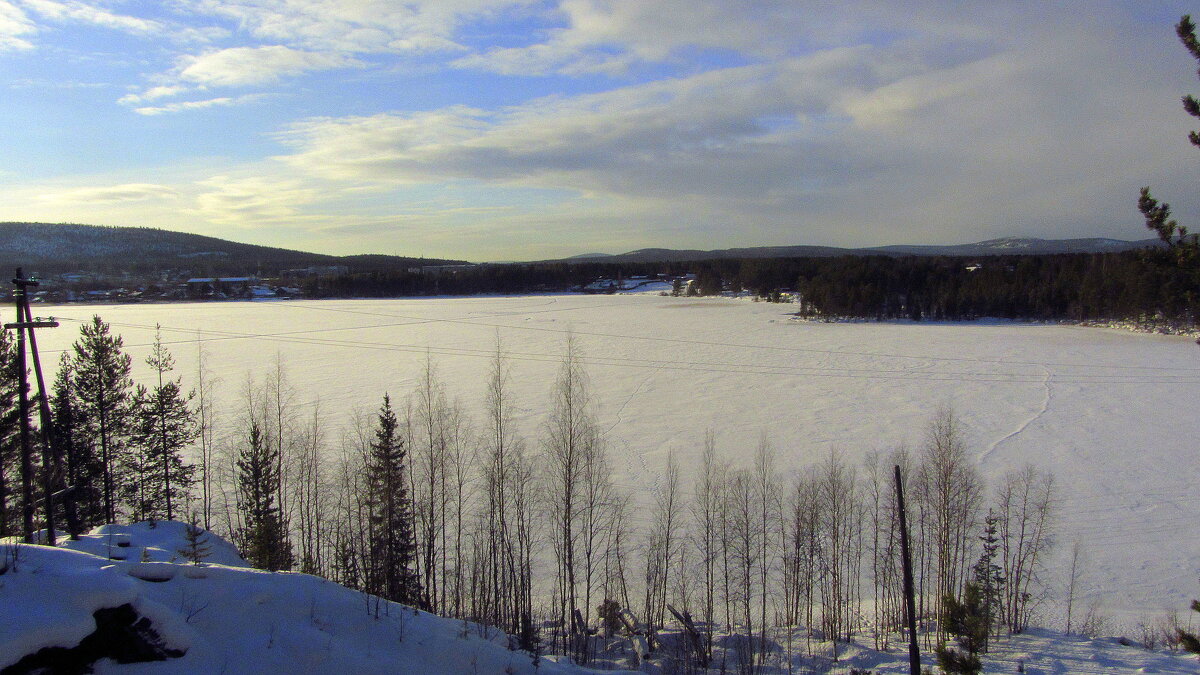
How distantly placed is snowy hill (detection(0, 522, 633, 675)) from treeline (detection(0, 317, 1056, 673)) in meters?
4.81

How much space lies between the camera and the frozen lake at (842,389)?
17.2 m

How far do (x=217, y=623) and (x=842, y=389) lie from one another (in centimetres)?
3014

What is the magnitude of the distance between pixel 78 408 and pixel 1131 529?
26.1 meters

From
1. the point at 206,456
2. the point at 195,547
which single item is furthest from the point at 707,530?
the point at 206,456

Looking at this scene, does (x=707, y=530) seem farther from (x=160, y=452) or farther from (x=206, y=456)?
(x=206, y=456)

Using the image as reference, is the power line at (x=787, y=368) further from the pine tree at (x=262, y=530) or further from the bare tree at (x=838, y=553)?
the pine tree at (x=262, y=530)

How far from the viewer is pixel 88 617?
5.00 m

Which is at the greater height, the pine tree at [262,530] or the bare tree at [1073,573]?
the pine tree at [262,530]

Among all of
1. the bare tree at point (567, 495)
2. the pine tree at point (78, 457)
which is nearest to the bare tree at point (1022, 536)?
the bare tree at point (567, 495)

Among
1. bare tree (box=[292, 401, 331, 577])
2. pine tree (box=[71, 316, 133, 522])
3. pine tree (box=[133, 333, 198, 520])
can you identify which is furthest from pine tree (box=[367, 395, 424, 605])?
pine tree (box=[71, 316, 133, 522])

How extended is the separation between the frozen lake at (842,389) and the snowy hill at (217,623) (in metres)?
11.8

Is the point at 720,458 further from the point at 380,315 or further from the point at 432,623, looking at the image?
the point at 380,315

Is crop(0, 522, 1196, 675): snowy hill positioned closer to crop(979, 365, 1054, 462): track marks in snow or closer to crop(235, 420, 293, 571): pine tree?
crop(235, 420, 293, 571): pine tree

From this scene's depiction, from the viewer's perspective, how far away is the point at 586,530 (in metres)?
15.6
